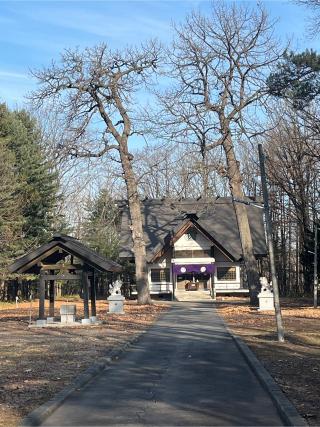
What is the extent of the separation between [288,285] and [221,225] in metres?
14.3

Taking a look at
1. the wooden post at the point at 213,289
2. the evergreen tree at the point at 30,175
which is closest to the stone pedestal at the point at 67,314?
the evergreen tree at the point at 30,175

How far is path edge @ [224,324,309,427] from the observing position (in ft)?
23.0

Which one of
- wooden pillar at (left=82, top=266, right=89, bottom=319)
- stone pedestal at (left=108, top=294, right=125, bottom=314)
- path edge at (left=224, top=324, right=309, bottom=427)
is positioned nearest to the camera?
path edge at (left=224, top=324, right=309, bottom=427)

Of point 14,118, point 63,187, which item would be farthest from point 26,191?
point 63,187

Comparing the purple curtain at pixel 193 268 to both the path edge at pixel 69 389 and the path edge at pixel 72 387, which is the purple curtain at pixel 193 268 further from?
the path edge at pixel 69 389

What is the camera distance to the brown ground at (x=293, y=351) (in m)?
8.45

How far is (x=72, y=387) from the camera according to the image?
364 inches

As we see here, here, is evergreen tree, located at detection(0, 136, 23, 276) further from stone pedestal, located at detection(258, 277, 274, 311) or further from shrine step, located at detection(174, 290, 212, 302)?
stone pedestal, located at detection(258, 277, 274, 311)

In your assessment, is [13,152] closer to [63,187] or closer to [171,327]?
[63,187]

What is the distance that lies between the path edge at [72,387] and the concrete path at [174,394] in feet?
0.34

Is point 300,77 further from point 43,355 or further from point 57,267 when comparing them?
point 43,355

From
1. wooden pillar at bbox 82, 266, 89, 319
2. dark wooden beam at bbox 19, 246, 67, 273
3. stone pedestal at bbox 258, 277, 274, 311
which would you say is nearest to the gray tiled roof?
stone pedestal at bbox 258, 277, 274, 311

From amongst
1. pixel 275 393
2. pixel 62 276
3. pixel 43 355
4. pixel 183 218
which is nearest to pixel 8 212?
pixel 183 218

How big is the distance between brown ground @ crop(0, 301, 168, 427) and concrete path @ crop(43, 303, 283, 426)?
0.52 meters
